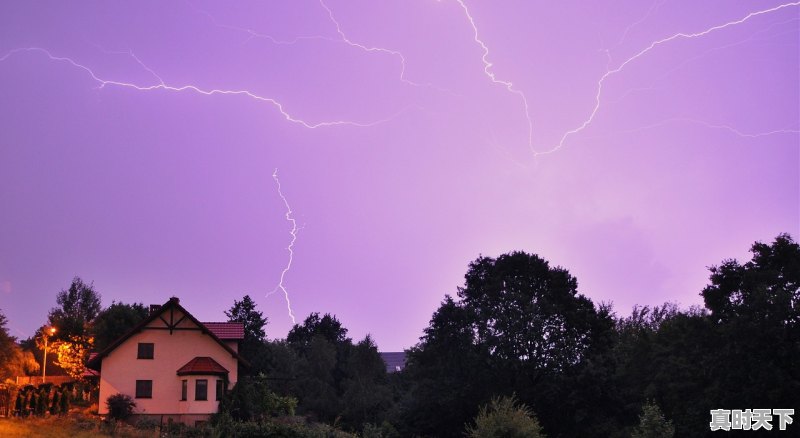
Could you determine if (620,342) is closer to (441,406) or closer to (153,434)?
(441,406)

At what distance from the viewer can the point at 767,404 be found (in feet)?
104

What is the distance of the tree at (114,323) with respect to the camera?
167 feet

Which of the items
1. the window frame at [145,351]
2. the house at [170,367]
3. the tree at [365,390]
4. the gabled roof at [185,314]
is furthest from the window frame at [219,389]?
the tree at [365,390]

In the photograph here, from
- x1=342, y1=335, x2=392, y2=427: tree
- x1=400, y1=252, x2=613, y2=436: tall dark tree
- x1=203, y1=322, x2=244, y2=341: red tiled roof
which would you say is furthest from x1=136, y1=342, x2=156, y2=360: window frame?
x1=342, y1=335, x2=392, y2=427: tree

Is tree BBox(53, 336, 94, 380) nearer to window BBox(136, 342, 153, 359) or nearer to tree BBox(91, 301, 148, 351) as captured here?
tree BBox(91, 301, 148, 351)

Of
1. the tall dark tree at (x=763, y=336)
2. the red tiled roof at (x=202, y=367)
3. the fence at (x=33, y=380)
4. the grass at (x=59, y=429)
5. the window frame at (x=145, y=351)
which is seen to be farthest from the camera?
the fence at (x=33, y=380)

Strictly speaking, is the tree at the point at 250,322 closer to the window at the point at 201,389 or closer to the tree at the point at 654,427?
the window at the point at 201,389

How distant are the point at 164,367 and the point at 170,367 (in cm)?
31

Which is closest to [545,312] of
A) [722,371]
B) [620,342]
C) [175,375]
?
[620,342]

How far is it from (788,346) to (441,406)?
23296 millimetres

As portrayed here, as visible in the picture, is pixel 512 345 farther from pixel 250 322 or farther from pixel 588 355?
pixel 250 322

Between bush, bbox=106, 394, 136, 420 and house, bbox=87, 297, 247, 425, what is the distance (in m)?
0.55

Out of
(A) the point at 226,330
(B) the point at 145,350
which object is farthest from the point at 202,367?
(A) the point at 226,330

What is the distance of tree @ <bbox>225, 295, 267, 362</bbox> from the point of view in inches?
2344
